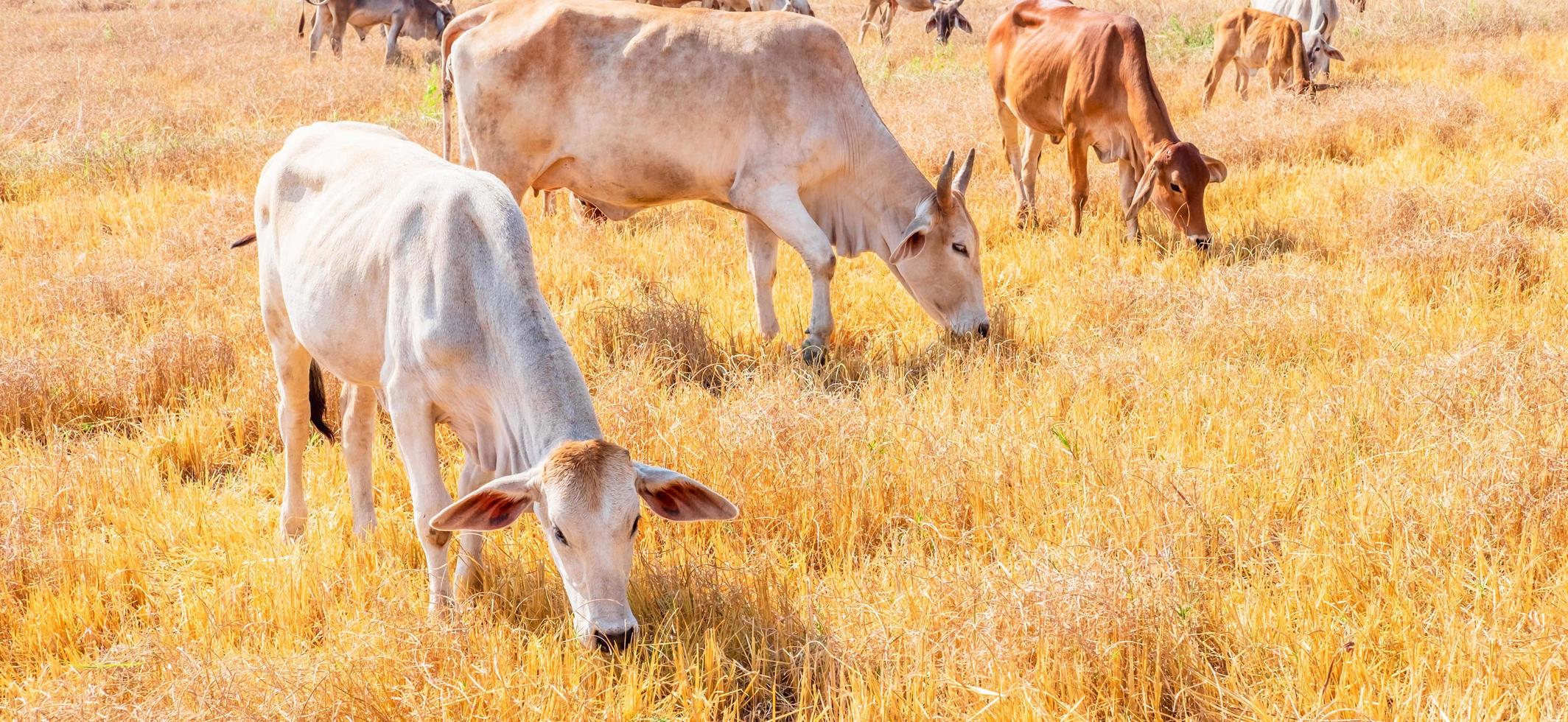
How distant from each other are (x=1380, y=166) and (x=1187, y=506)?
655 centimetres

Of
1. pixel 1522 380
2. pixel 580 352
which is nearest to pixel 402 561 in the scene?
pixel 580 352

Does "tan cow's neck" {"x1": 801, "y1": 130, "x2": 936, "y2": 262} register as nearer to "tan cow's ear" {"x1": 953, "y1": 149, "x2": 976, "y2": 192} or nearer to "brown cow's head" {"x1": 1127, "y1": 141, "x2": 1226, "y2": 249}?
"tan cow's ear" {"x1": 953, "y1": 149, "x2": 976, "y2": 192}

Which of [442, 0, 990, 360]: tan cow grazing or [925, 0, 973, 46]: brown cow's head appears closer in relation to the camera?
[442, 0, 990, 360]: tan cow grazing

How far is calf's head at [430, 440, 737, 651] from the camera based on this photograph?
2.96 m

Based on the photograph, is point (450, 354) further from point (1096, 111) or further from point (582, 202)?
point (1096, 111)

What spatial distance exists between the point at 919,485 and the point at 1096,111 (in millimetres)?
4787

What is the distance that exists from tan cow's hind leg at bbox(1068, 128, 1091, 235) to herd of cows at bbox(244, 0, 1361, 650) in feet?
0.06

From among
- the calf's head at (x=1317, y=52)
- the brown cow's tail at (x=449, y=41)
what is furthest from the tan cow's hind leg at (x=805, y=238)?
the calf's head at (x=1317, y=52)

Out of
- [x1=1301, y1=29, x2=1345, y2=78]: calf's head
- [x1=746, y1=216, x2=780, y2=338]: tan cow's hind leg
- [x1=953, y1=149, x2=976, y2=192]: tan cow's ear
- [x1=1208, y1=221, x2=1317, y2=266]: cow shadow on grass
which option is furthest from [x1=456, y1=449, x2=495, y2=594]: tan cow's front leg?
[x1=1301, y1=29, x2=1345, y2=78]: calf's head

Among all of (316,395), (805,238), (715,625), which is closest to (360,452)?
(316,395)

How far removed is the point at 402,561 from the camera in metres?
4.07

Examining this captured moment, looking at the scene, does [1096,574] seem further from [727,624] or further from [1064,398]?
[1064,398]

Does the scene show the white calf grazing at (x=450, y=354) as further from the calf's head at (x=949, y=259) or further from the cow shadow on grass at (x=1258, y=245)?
the cow shadow on grass at (x=1258, y=245)

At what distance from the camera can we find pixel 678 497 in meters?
3.14
